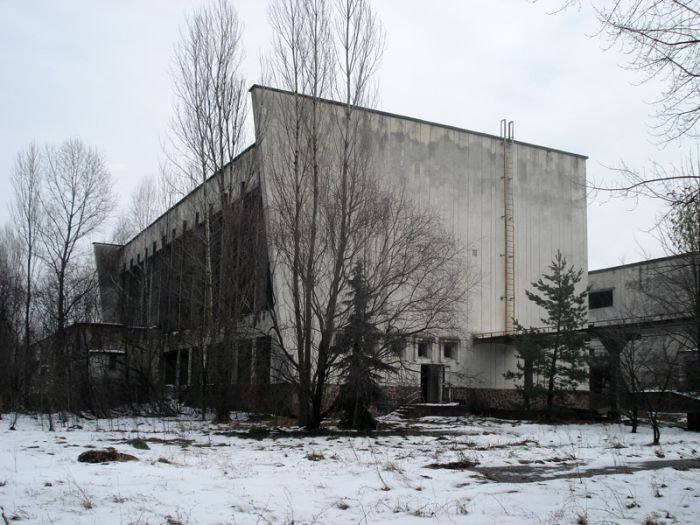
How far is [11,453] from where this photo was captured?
1179 cm

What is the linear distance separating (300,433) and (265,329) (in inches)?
385

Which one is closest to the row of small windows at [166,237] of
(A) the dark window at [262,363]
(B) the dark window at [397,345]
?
(A) the dark window at [262,363]

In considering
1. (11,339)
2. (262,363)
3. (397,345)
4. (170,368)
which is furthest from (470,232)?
(11,339)

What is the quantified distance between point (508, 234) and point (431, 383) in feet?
27.7

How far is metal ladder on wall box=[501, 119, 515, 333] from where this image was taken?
33469 mm

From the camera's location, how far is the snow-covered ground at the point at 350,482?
6.94 m

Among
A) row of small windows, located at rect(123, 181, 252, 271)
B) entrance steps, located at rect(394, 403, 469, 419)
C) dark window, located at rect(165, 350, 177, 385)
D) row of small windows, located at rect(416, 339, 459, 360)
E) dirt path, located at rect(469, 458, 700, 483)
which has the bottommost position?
entrance steps, located at rect(394, 403, 469, 419)

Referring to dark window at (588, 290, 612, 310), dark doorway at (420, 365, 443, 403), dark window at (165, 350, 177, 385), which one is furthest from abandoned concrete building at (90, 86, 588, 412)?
dark window at (588, 290, 612, 310)

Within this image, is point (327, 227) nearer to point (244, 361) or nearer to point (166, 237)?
point (244, 361)

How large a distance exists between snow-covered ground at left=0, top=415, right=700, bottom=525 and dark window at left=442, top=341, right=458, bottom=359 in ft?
54.6

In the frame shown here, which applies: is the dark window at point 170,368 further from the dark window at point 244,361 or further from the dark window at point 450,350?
the dark window at point 450,350

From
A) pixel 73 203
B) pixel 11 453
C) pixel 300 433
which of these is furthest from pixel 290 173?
pixel 73 203

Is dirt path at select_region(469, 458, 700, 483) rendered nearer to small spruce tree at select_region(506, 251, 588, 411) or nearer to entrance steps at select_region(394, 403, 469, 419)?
small spruce tree at select_region(506, 251, 588, 411)

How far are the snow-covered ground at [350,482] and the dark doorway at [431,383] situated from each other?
52.1 feet
